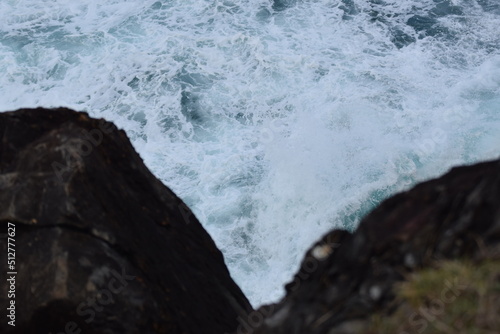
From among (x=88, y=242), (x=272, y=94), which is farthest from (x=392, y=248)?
(x=272, y=94)

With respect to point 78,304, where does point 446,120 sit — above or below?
below

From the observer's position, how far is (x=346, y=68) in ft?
51.1

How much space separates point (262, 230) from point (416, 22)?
762 centimetres

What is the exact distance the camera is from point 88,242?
5.98m

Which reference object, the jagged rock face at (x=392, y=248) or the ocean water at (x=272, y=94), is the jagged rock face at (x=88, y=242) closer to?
the jagged rock face at (x=392, y=248)

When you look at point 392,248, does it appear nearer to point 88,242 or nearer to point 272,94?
point 88,242

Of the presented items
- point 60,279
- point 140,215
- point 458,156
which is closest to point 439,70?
point 458,156

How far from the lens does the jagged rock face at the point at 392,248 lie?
3959 millimetres

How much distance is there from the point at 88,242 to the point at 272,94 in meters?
9.47

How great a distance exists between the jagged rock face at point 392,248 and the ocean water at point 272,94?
6.64 meters

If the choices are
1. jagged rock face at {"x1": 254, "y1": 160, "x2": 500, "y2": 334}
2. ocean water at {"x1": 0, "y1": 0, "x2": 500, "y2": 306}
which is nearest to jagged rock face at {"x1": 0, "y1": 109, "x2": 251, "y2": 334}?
jagged rock face at {"x1": 254, "y1": 160, "x2": 500, "y2": 334}

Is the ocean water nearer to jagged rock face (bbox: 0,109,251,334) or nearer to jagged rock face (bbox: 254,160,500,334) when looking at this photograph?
jagged rock face (bbox: 0,109,251,334)

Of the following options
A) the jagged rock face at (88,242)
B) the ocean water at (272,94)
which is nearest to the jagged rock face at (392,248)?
the jagged rock face at (88,242)

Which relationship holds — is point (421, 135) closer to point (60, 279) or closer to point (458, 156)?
point (458, 156)
